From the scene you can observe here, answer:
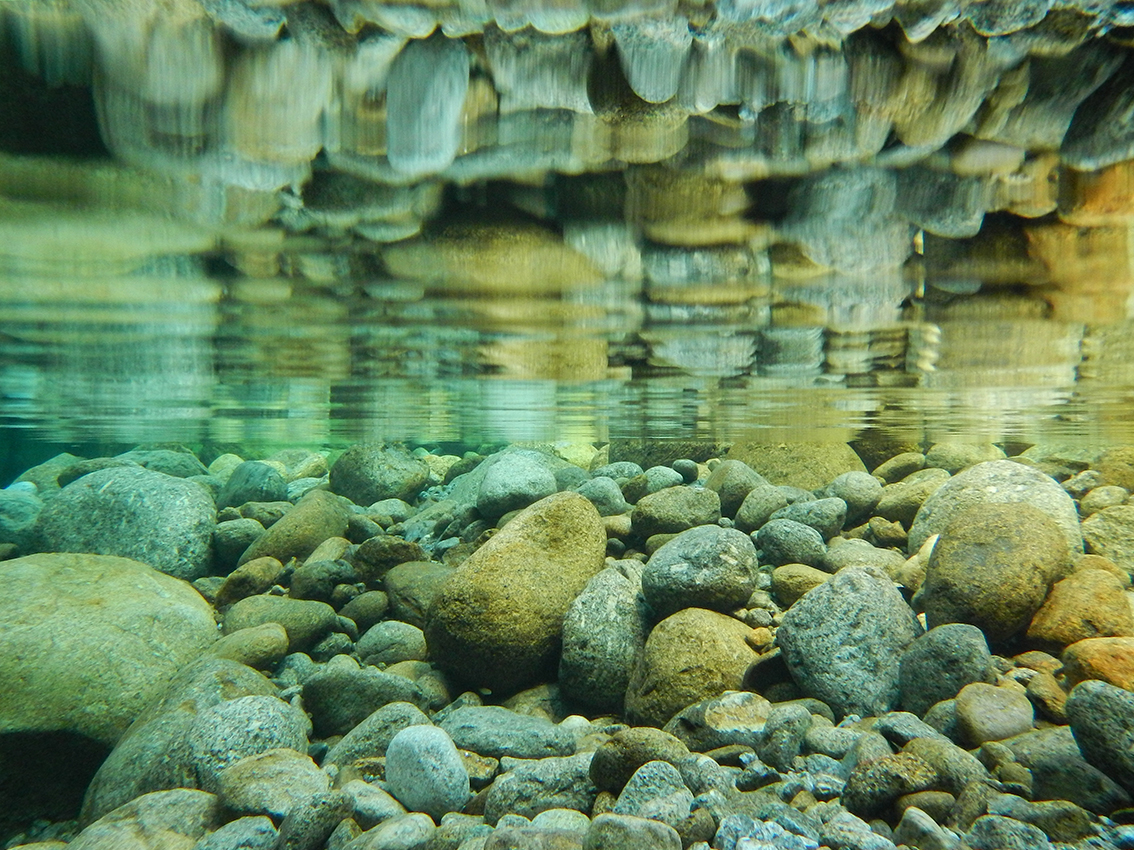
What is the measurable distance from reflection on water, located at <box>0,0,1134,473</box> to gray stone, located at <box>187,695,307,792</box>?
3.27 m

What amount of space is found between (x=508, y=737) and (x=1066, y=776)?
3.24 m

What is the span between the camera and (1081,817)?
2.74m

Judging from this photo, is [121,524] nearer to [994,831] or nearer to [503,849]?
[503,849]

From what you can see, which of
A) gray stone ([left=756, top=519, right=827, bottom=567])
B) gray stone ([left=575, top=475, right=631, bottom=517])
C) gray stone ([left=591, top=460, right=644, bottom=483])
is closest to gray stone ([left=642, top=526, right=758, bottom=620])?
gray stone ([left=756, top=519, right=827, bottom=567])

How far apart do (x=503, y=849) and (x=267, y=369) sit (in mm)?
7096

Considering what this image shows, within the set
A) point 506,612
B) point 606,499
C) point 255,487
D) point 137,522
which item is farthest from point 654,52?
point 255,487

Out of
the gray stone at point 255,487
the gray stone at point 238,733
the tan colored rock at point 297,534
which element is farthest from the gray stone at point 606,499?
the gray stone at point 255,487

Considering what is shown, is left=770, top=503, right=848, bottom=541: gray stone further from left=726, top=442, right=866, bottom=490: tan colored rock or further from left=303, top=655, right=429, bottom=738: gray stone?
left=303, top=655, right=429, bottom=738: gray stone

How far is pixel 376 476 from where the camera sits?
13.5 m

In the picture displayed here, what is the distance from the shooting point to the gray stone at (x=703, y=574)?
18.4 feet

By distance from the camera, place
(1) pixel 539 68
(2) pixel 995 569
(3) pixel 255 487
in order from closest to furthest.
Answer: (1) pixel 539 68 → (2) pixel 995 569 → (3) pixel 255 487

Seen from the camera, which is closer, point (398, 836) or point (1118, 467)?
point (398, 836)

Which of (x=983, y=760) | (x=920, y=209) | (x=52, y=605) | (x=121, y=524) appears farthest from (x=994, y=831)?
(x=121, y=524)

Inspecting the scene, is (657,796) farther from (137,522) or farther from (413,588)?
(137,522)
